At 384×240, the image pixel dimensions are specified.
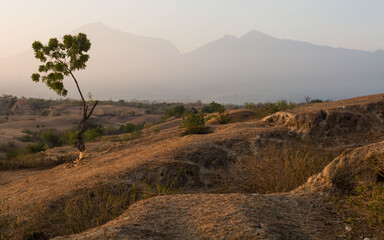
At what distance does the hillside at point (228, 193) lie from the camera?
343cm

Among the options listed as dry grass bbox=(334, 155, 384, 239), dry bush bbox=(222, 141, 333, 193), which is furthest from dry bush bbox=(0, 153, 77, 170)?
dry grass bbox=(334, 155, 384, 239)

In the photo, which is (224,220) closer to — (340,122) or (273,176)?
(273,176)

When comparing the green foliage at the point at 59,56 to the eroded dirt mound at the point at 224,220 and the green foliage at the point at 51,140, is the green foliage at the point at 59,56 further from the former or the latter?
the green foliage at the point at 51,140

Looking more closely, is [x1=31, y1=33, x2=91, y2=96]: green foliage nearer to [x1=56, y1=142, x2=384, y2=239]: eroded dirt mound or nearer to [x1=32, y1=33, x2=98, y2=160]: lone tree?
[x1=32, y1=33, x2=98, y2=160]: lone tree

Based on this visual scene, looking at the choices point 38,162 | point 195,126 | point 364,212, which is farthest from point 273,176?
point 38,162

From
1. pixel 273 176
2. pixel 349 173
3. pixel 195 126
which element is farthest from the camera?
pixel 195 126

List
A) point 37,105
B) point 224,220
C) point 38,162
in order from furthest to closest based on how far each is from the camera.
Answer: point 37,105, point 38,162, point 224,220

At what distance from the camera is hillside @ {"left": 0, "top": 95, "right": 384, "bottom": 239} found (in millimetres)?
3432

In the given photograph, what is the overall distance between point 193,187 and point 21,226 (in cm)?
390

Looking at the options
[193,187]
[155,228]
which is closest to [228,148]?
[193,187]

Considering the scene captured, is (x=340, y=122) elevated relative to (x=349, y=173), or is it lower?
elevated

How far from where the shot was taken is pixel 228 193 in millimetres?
5336

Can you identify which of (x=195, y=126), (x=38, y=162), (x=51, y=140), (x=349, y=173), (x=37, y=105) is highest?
(x=37, y=105)

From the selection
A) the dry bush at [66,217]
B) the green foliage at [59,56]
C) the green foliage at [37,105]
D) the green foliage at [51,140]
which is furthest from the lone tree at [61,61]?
the green foliage at [37,105]
